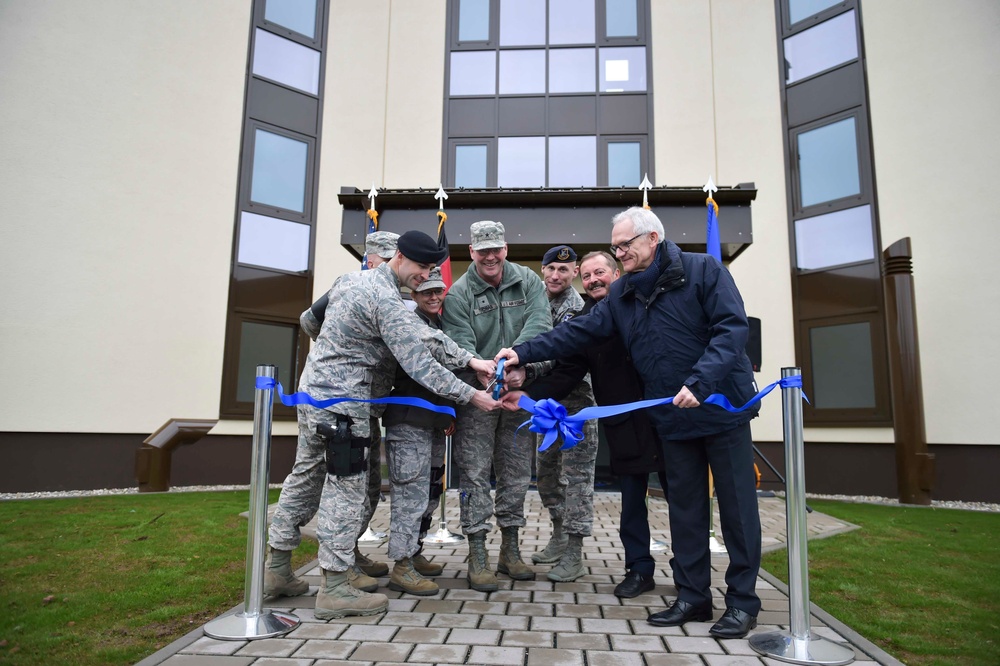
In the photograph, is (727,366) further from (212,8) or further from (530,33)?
(212,8)

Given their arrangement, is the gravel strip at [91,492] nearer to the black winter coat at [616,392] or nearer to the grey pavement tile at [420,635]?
the black winter coat at [616,392]

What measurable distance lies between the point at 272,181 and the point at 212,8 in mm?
3254

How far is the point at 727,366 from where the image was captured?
3.20 metres

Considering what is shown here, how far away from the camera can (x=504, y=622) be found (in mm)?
3330

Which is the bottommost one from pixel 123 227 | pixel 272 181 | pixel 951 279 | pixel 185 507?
pixel 185 507

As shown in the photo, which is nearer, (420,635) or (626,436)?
(420,635)

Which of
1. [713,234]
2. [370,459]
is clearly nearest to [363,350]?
[370,459]

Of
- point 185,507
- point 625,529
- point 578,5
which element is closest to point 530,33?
point 578,5

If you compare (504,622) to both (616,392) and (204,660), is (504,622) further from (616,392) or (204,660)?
(616,392)

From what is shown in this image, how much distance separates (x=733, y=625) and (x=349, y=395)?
2.31 meters

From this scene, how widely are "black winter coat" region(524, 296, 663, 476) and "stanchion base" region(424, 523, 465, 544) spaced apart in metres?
Result: 2.18

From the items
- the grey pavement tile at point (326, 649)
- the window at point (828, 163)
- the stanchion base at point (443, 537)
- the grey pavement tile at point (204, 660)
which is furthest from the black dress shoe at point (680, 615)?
the window at point (828, 163)

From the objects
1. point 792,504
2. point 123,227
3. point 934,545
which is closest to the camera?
point 792,504

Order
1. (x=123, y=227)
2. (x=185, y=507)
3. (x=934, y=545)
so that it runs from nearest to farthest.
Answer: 1. (x=934, y=545)
2. (x=185, y=507)
3. (x=123, y=227)
